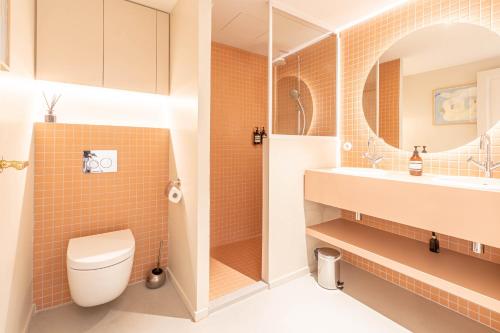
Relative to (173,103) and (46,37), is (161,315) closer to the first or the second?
(173,103)

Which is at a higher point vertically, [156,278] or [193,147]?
[193,147]

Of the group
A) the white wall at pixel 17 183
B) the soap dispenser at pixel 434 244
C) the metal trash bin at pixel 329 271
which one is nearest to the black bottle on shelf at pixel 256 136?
the metal trash bin at pixel 329 271

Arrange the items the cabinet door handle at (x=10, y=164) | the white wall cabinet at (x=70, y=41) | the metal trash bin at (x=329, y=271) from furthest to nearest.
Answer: the metal trash bin at (x=329, y=271) → the white wall cabinet at (x=70, y=41) → the cabinet door handle at (x=10, y=164)

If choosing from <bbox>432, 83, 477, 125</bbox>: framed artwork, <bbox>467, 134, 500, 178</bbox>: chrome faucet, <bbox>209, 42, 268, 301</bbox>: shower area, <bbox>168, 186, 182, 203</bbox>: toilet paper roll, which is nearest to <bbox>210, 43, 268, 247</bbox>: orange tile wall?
<bbox>209, 42, 268, 301</bbox>: shower area

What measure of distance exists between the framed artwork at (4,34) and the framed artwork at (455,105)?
2543 mm

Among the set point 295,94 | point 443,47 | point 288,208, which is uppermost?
point 443,47


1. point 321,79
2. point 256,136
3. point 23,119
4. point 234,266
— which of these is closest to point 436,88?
point 321,79

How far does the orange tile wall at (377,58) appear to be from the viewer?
5.25ft

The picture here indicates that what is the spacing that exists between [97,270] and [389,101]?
250 cm

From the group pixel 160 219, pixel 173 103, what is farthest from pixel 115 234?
pixel 173 103

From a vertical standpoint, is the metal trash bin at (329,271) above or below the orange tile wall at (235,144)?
below

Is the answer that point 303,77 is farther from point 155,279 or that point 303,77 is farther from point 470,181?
point 155,279

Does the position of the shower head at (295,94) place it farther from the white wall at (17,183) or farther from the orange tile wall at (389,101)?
the white wall at (17,183)

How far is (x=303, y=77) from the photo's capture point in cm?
241
